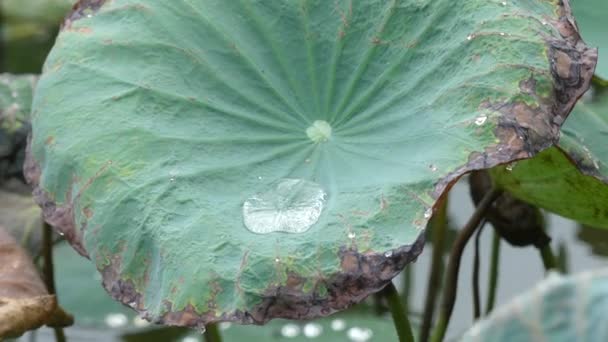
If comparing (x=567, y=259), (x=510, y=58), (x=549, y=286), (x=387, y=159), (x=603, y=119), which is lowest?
(x=549, y=286)

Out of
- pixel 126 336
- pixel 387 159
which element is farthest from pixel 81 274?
pixel 387 159

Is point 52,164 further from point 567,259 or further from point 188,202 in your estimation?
point 567,259

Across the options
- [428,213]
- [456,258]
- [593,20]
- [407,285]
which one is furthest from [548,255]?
[407,285]

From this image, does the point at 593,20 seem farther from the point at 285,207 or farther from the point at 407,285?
the point at 407,285

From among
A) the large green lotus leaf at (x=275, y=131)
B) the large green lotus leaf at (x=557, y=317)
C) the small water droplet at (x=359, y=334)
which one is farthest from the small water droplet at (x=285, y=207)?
the small water droplet at (x=359, y=334)

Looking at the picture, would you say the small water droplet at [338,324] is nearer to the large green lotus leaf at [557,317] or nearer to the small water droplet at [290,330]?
the small water droplet at [290,330]

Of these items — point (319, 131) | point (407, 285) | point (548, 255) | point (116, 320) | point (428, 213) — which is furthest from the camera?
point (407, 285)

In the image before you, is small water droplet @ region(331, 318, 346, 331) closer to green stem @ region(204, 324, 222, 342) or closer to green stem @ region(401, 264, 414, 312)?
green stem @ region(401, 264, 414, 312)

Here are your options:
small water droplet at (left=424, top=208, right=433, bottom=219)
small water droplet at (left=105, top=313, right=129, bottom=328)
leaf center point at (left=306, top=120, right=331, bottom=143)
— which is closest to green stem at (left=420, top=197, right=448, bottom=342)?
leaf center point at (left=306, top=120, right=331, bottom=143)
